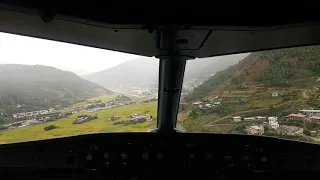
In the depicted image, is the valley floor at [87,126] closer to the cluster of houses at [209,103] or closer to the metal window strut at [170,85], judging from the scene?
the metal window strut at [170,85]

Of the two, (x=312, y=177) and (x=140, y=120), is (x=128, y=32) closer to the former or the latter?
(x=140, y=120)

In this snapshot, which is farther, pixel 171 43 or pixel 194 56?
pixel 194 56

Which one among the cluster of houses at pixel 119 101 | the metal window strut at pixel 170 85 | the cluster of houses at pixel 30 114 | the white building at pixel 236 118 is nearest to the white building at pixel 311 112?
the white building at pixel 236 118

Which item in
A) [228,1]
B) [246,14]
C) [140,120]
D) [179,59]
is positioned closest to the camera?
[228,1]

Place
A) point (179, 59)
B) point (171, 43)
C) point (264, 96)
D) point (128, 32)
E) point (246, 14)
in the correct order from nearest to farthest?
point (246, 14) < point (128, 32) < point (171, 43) < point (179, 59) < point (264, 96)

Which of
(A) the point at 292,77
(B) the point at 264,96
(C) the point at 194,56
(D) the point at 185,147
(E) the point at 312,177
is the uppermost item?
(C) the point at 194,56

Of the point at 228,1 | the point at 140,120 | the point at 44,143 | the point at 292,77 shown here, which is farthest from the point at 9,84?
the point at 292,77
